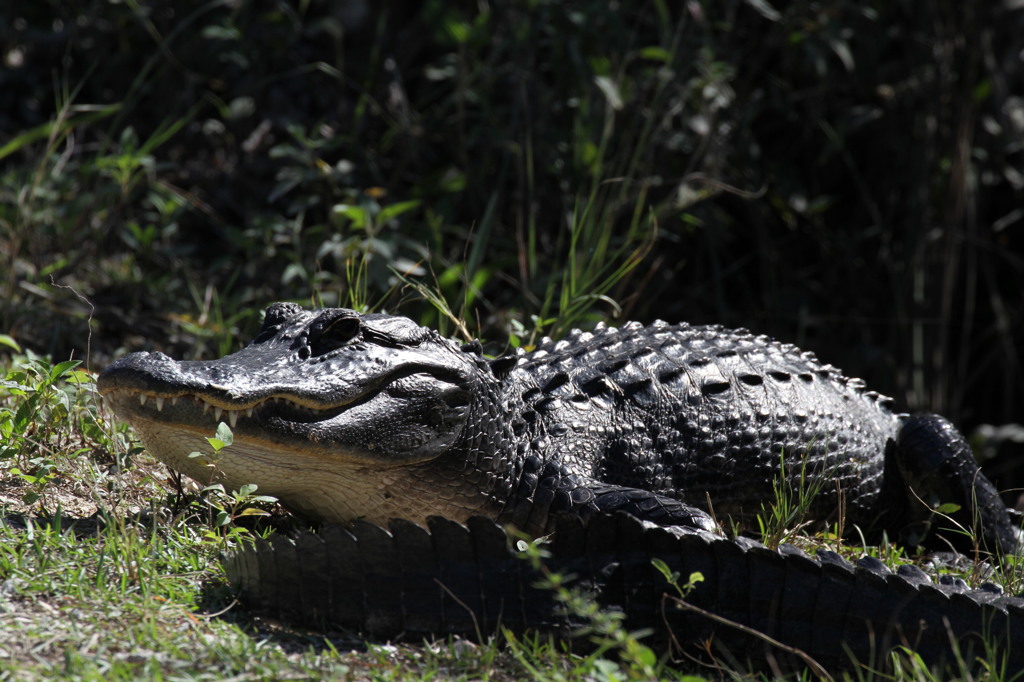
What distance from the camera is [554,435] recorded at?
3.28m

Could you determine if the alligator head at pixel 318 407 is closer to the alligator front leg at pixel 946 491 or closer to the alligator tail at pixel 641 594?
the alligator tail at pixel 641 594

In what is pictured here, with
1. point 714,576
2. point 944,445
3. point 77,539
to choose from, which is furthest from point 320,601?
point 944,445

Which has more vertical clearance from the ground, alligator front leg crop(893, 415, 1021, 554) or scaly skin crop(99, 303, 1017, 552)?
scaly skin crop(99, 303, 1017, 552)

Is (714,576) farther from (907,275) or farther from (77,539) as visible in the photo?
(907,275)

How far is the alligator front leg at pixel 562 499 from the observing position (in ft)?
9.82

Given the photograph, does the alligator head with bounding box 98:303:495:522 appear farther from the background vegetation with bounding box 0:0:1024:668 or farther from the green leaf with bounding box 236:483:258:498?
the background vegetation with bounding box 0:0:1024:668

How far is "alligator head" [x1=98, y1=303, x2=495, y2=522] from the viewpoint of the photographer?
8.42 feet

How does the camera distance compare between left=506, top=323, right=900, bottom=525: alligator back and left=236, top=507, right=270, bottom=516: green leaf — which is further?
left=506, top=323, right=900, bottom=525: alligator back

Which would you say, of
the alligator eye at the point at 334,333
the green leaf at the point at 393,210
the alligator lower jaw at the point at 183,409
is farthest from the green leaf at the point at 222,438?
the green leaf at the point at 393,210

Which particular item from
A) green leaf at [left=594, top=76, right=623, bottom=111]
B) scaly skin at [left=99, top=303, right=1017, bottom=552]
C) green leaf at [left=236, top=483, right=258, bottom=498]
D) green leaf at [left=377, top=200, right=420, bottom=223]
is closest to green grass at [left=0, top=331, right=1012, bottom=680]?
green leaf at [left=236, top=483, right=258, bottom=498]

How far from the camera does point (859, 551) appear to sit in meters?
3.49

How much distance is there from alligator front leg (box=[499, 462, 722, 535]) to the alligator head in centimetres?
16

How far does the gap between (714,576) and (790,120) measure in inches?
195

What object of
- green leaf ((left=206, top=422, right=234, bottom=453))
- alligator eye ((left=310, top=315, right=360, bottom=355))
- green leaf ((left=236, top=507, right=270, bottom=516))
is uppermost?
alligator eye ((left=310, top=315, right=360, bottom=355))
